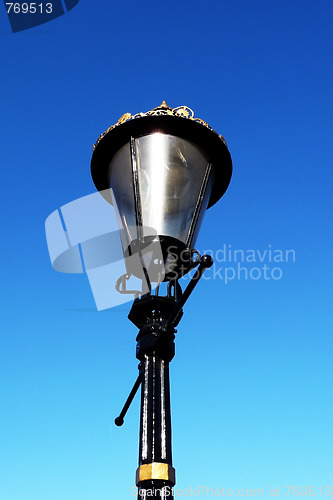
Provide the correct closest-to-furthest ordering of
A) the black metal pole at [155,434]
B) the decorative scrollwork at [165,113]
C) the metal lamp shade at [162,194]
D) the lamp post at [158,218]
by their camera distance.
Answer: the black metal pole at [155,434] → the lamp post at [158,218] → the metal lamp shade at [162,194] → the decorative scrollwork at [165,113]

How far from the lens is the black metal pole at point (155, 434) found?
2748 mm

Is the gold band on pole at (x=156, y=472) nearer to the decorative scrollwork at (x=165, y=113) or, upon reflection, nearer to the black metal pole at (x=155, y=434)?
the black metal pole at (x=155, y=434)

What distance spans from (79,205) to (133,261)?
3.24ft

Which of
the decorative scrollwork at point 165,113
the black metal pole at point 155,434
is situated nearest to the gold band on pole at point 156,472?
the black metal pole at point 155,434

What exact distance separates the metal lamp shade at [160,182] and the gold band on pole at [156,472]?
1245mm

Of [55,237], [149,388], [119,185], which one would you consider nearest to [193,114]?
[119,185]

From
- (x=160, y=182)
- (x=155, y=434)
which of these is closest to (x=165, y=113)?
(x=160, y=182)

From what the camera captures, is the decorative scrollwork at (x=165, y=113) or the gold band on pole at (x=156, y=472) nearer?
the gold band on pole at (x=156, y=472)

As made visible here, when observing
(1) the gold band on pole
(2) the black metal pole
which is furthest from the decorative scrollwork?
(1) the gold band on pole

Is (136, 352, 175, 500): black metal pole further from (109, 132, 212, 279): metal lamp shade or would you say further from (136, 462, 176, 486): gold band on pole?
(109, 132, 212, 279): metal lamp shade

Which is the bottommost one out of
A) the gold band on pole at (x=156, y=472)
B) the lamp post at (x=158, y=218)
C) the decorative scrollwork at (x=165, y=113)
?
the gold band on pole at (x=156, y=472)

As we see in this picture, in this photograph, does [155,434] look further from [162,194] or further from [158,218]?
[162,194]

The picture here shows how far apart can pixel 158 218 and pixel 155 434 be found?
141 centimetres

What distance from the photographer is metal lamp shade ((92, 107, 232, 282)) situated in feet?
11.3
